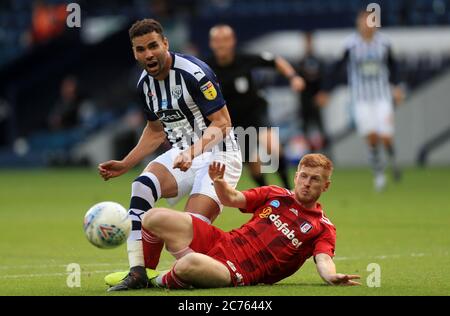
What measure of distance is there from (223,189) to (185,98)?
1.10 m

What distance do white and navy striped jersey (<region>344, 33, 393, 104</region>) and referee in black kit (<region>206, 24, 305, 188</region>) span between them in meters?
4.14

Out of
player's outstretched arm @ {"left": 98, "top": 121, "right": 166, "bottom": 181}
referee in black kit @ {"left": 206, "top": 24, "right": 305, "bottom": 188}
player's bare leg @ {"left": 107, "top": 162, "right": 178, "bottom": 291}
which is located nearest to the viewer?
player's bare leg @ {"left": 107, "top": 162, "right": 178, "bottom": 291}

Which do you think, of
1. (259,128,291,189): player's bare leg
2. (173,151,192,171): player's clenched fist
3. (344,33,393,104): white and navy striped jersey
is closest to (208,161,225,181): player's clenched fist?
(173,151,192,171): player's clenched fist

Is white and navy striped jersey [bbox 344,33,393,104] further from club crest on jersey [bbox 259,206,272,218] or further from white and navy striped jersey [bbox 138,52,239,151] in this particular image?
club crest on jersey [bbox 259,206,272,218]

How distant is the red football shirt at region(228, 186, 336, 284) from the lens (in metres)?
7.54

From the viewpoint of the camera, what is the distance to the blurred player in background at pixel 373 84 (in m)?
17.7

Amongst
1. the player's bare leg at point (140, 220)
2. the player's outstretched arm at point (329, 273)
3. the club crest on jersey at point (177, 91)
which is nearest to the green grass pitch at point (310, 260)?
the player's outstretched arm at point (329, 273)

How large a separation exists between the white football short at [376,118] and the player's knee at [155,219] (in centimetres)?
1085

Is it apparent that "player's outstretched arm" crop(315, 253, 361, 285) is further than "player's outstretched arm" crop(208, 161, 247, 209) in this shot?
Yes

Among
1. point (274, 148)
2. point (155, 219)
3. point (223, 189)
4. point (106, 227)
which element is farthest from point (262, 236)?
point (274, 148)

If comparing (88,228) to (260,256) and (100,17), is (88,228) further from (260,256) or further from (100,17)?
(100,17)

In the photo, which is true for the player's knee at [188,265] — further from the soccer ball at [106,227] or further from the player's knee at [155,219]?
the soccer ball at [106,227]
